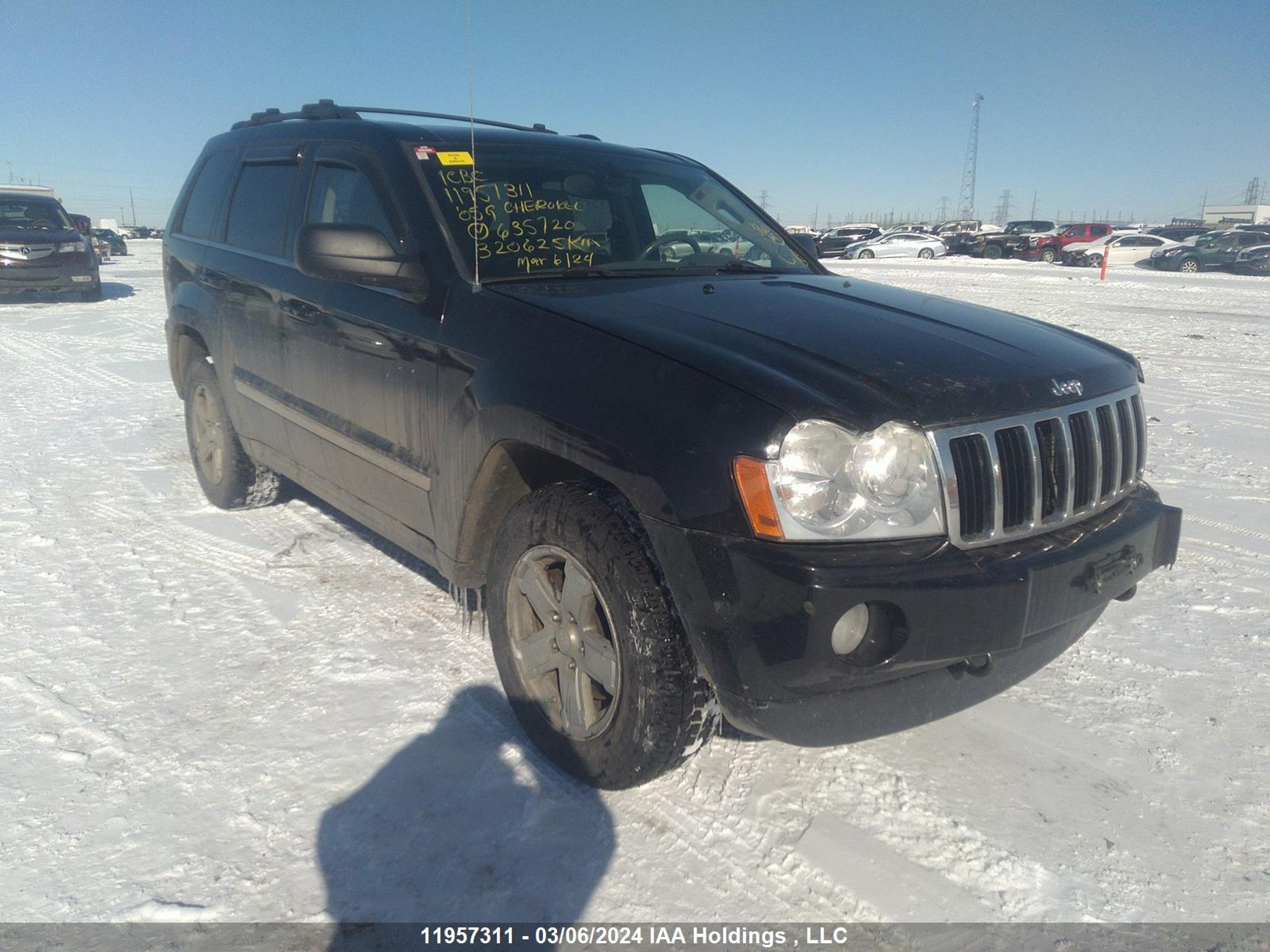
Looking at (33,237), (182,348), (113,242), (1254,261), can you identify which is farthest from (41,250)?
(1254,261)

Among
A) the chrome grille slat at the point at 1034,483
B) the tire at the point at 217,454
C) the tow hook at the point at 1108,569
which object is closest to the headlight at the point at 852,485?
the chrome grille slat at the point at 1034,483

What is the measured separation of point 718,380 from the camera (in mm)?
2201

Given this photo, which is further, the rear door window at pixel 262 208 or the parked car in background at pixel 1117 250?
the parked car in background at pixel 1117 250

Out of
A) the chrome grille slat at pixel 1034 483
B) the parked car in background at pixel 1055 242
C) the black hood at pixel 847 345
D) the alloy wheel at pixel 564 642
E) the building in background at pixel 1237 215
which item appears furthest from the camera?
the building in background at pixel 1237 215

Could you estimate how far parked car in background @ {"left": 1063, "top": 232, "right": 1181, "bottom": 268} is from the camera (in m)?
31.1

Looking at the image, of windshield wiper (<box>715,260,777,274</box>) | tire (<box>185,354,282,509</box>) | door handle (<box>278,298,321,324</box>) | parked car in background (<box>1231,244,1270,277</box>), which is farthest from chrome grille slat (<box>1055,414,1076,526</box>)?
parked car in background (<box>1231,244,1270,277</box>)

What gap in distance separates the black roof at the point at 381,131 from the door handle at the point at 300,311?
0.66 m

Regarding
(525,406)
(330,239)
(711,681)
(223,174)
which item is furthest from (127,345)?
(711,681)

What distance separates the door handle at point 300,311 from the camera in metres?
3.60

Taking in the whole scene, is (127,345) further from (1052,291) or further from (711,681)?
(1052,291)

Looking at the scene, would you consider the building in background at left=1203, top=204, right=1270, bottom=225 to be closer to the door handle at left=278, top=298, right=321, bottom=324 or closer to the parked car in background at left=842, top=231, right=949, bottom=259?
the parked car in background at left=842, top=231, right=949, bottom=259

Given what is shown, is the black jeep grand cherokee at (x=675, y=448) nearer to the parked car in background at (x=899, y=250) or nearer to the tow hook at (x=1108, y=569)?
the tow hook at (x=1108, y=569)

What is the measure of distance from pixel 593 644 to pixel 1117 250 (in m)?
34.9

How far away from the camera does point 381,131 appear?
136 inches
